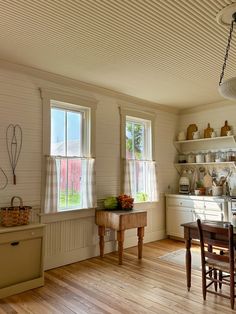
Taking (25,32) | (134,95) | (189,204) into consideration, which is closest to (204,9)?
(25,32)

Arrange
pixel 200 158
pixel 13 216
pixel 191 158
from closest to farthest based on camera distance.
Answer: pixel 13 216 < pixel 200 158 < pixel 191 158

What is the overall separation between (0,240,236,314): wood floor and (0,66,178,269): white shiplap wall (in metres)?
0.32

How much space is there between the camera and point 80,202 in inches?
171

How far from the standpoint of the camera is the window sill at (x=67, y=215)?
12.7 ft

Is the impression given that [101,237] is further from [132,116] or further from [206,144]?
[206,144]

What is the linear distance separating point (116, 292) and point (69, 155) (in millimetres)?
2068

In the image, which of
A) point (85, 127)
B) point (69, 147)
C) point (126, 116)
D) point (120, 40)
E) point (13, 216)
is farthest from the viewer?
point (126, 116)

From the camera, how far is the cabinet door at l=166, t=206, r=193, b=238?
5273 millimetres

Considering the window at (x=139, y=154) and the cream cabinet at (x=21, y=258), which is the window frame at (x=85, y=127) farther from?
the cream cabinet at (x=21, y=258)

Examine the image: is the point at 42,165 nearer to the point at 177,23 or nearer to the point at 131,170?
the point at 131,170

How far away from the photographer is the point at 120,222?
13.0 ft

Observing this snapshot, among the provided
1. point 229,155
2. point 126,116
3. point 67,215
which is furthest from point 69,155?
point 229,155

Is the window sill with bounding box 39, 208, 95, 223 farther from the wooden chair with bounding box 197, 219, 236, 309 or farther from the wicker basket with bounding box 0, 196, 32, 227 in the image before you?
the wooden chair with bounding box 197, 219, 236, 309

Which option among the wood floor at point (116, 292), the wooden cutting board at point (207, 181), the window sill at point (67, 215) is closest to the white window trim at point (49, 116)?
the window sill at point (67, 215)
